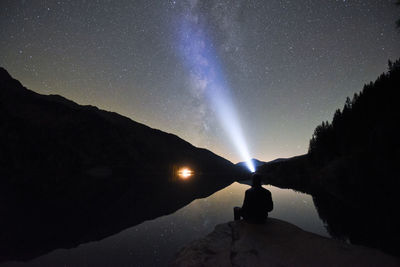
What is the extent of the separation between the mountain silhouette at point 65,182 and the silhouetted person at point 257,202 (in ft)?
28.9

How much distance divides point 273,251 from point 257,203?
224 cm

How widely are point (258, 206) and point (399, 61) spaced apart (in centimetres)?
5450

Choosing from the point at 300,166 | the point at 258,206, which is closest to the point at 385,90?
the point at 300,166

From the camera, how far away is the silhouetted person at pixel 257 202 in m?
7.56

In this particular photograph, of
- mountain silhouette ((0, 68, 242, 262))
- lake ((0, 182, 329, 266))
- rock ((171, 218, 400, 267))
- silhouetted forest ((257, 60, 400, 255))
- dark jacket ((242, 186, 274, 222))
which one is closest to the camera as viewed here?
rock ((171, 218, 400, 267))

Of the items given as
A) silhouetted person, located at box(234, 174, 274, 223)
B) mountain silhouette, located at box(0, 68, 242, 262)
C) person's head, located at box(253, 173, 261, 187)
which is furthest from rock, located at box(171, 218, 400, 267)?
mountain silhouette, located at box(0, 68, 242, 262)

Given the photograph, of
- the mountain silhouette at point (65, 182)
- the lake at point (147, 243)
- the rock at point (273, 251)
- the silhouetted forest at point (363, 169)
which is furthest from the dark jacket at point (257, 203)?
the mountain silhouette at point (65, 182)

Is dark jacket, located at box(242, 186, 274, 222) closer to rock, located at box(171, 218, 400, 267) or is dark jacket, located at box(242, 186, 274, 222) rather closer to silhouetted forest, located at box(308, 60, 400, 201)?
rock, located at box(171, 218, 400, 267)

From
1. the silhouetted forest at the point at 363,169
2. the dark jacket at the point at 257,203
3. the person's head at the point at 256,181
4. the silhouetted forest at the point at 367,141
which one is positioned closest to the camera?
the dark jacket at the point at 257,203

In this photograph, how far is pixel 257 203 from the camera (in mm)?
7648

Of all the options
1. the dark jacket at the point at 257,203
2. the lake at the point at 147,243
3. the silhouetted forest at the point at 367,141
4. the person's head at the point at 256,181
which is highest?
the silhouetted forest at the point at 367,141

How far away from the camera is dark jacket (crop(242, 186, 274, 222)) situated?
755 centimetres

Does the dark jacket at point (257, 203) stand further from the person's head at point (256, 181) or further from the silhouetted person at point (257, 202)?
the person's head at point (256, 181)

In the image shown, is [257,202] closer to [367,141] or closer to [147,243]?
[147,243]
